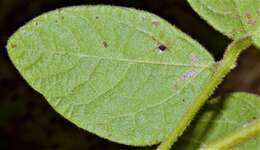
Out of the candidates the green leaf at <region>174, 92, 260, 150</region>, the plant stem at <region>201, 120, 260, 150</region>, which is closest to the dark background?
the green leaf at <region>174, 92, 260, 150</region>

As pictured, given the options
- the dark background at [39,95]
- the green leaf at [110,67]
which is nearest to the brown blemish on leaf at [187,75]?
the green leaf at [110,67]

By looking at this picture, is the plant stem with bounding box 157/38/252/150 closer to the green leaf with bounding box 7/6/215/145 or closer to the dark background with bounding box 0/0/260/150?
the green leaf with bounding box 7/6/215/145

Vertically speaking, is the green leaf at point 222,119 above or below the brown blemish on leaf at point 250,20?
below

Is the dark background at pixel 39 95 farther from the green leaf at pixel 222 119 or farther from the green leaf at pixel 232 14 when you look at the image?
the green leaf at pixel 232 14

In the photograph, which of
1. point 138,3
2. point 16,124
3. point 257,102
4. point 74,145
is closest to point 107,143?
point 74,145

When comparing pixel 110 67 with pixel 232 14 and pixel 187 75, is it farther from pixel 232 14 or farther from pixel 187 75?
pixel 232 14

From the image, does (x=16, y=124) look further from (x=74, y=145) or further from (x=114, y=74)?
(x=114, y=74)

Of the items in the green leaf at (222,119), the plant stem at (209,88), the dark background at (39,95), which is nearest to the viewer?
the plant stem at (209,88)

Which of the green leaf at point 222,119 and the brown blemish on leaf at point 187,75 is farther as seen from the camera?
the green leaf at point 222,119
